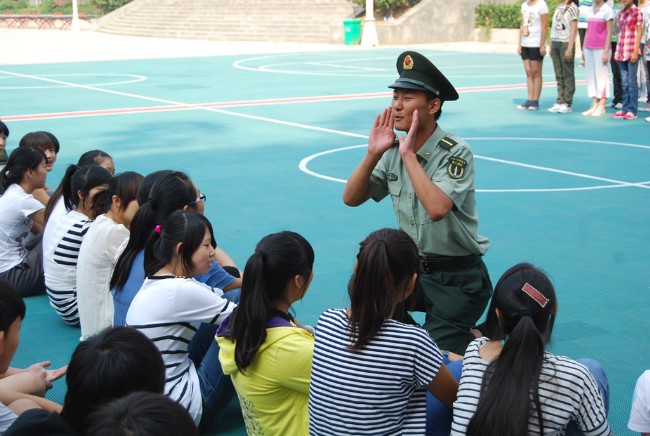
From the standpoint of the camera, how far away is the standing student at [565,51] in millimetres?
13125

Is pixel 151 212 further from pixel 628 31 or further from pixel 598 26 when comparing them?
pixel 598 26

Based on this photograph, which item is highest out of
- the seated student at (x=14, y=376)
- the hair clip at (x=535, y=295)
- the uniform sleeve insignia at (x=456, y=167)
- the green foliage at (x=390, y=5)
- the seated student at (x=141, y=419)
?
the green foliage at (x=390, y=5)

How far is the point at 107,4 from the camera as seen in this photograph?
45188 millimetres

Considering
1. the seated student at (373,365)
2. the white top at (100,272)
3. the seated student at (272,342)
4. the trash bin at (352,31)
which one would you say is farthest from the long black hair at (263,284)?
the trash bin at (352,31)

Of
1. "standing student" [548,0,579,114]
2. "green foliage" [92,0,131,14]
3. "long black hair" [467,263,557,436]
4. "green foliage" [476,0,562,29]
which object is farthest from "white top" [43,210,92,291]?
"green foliage" [92,0,131,14]

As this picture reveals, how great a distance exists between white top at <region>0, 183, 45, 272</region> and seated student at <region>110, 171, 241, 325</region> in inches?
55.3

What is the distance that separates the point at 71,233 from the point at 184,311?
1.67 meters

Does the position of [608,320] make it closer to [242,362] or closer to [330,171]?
[242,362]

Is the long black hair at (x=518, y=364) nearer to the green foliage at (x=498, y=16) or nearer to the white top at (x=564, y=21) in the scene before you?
the white top at (x=564, y=21)

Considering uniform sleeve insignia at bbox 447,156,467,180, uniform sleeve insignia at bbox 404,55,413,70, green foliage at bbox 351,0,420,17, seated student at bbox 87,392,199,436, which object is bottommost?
seated student at bbox 87,392,199,436

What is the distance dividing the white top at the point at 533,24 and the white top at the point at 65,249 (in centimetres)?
977

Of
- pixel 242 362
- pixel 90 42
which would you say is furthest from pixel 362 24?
pixel 242 362

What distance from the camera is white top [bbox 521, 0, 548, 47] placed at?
1345cm

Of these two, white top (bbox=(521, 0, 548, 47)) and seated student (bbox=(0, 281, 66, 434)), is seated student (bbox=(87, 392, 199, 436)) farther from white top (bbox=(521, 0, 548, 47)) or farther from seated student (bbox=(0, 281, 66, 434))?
white top (bbox=(521, 0, 548, 47))
